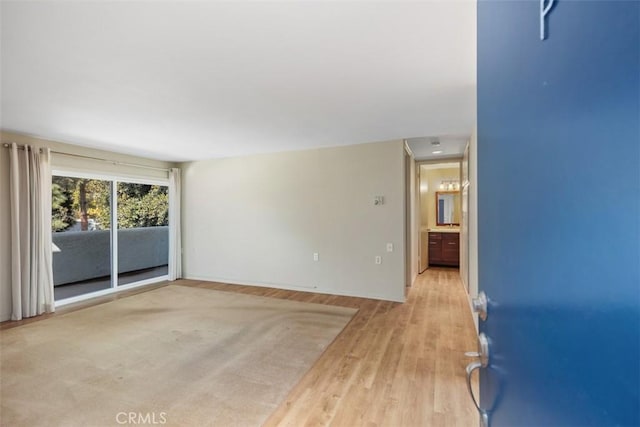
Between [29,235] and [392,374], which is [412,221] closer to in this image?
[392,374]

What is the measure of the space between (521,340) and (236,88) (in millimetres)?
2478

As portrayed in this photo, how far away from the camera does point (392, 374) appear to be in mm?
2330

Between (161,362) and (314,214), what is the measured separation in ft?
9.39

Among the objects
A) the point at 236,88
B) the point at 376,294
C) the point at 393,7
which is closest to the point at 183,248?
the point at 376,294

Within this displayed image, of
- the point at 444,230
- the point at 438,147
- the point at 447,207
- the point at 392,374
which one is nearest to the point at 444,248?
the point at 444,230

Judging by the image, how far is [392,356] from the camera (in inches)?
103

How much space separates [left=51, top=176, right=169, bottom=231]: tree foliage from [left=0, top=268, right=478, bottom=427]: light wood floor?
1.29m

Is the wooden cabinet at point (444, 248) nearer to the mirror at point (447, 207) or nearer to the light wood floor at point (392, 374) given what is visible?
the mirror at point (447, 207)

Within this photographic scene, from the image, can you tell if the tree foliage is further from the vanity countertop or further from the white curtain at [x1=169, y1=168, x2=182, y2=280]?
the vanity countertop

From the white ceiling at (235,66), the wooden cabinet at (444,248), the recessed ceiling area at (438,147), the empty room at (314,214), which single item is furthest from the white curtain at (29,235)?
the wooden cabinet at (444,248)

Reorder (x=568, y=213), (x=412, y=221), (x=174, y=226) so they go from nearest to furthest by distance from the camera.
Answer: (x=568, y=213)
(x=412, y=221)
(x=174, y=226)

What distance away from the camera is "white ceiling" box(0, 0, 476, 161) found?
1545mm

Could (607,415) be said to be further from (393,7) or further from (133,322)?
(133,322)

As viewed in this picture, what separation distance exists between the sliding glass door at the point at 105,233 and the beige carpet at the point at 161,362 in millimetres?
1000
